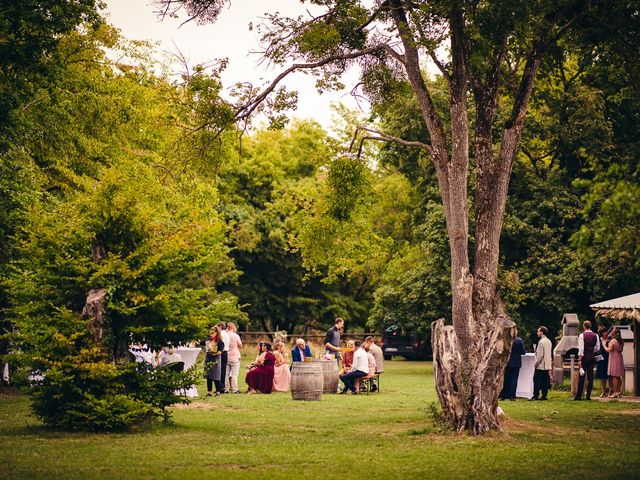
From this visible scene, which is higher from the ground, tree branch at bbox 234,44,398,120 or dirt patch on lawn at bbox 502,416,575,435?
tree branch at bbox 234,44,398,120

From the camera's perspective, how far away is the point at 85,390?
52.9 feet

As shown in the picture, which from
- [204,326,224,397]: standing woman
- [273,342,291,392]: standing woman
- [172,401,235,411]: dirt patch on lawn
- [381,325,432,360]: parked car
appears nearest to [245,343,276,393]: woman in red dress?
[273,342,291,392]: standing woman

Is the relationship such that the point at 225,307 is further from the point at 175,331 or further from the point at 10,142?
the point at 10,142

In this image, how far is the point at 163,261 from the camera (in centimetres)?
1678

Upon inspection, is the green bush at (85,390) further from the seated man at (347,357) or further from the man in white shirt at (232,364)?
the seated man at (347,357)

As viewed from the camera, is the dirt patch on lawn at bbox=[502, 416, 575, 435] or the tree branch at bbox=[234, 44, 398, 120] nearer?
the dirt patch on lawn at bbox=[502, 416, 575, 435]

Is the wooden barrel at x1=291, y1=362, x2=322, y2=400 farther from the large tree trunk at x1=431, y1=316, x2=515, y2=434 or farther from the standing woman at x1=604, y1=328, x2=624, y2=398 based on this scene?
the standing woman at x1=604, y1=328, x2=624, y2=398

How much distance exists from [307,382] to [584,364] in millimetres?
7332

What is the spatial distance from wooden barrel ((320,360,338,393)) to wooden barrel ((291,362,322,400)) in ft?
6.77

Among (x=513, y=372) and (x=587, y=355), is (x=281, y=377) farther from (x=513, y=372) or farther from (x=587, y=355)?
(x=587, y=355)

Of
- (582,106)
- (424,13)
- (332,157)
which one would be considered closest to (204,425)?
(332,157)

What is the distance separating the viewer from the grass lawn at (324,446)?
493 inches

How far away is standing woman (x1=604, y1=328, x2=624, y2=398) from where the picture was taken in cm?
2552

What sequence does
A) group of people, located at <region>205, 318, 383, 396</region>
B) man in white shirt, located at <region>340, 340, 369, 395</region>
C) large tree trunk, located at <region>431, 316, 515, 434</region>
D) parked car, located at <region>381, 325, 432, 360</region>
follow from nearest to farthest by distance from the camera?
1. large tree trunk, located at <region>431, 316, 515, 434</region>
2. group of people, located at <region>205, 318, 383, 396</region>
3. man in white shirt, located at <region>340, 340, 369, 395</region>
4. parked car, located at <region>381, 325, 432, 360</region>
